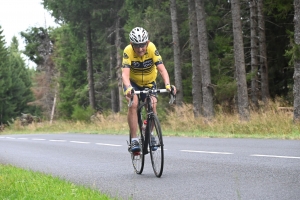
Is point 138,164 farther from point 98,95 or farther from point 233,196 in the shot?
point 98,95

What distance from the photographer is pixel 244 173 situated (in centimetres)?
859

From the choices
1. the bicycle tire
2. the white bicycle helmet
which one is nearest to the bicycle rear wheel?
the bicycle tire

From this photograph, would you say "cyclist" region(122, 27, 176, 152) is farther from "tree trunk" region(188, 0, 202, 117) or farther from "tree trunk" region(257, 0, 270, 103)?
"tree trunk" region(188, 0, 202, 117)

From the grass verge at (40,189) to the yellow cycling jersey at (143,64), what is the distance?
1.92 m

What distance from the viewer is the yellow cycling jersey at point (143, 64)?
30.1ft

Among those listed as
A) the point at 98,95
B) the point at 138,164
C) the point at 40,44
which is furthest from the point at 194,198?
the point at 40,44

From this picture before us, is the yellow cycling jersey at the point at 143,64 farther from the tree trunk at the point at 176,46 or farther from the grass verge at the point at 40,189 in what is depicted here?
the tree trunk at the point at 176,46

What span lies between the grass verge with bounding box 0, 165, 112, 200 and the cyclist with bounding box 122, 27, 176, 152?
4.89ft

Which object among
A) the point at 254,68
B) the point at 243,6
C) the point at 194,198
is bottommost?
the point at 194,198

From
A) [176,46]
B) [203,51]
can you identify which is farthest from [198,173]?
[176,46]

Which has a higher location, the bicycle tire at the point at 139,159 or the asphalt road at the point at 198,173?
the bicycle tire at the point at 139,159

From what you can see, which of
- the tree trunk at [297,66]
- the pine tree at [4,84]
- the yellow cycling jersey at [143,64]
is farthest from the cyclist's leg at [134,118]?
the pine tree at [4,84]

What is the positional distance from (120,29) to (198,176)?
37.7 m

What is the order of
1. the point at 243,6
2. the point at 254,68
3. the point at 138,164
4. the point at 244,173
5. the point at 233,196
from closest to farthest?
1. the point at 233,196
2. the point at 244,173
3. the point at 138,164
4. the point at 254,68
5. the point at 243,6
